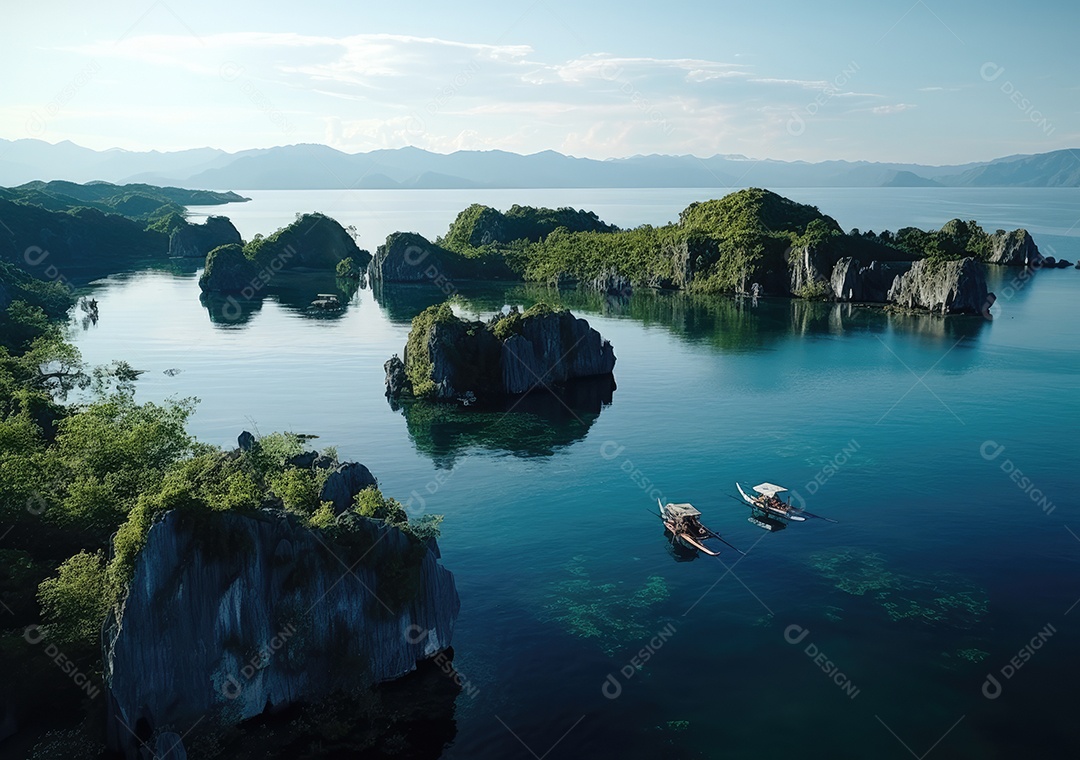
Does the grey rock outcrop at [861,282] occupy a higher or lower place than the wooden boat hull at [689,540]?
higher

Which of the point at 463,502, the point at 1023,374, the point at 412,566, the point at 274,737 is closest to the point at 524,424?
the point at 463,502

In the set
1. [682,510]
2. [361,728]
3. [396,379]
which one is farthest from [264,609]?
[396,379]

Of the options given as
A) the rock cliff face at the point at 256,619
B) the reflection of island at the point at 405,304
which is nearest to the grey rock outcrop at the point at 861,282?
the reflection of island at the point at 405,304

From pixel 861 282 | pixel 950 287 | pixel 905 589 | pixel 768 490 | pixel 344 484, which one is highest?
pixel 950 287

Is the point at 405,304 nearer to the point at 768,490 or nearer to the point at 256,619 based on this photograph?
the point at 768,490

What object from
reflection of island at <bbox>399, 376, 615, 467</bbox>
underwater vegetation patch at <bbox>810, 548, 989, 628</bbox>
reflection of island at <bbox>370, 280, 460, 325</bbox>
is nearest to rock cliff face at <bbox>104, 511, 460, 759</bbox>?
underwater vegetation patch at <bbox>810, 548, 989, 628</bbox>

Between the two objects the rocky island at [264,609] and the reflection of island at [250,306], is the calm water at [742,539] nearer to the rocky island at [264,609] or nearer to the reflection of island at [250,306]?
the rocky island at [264,609]
